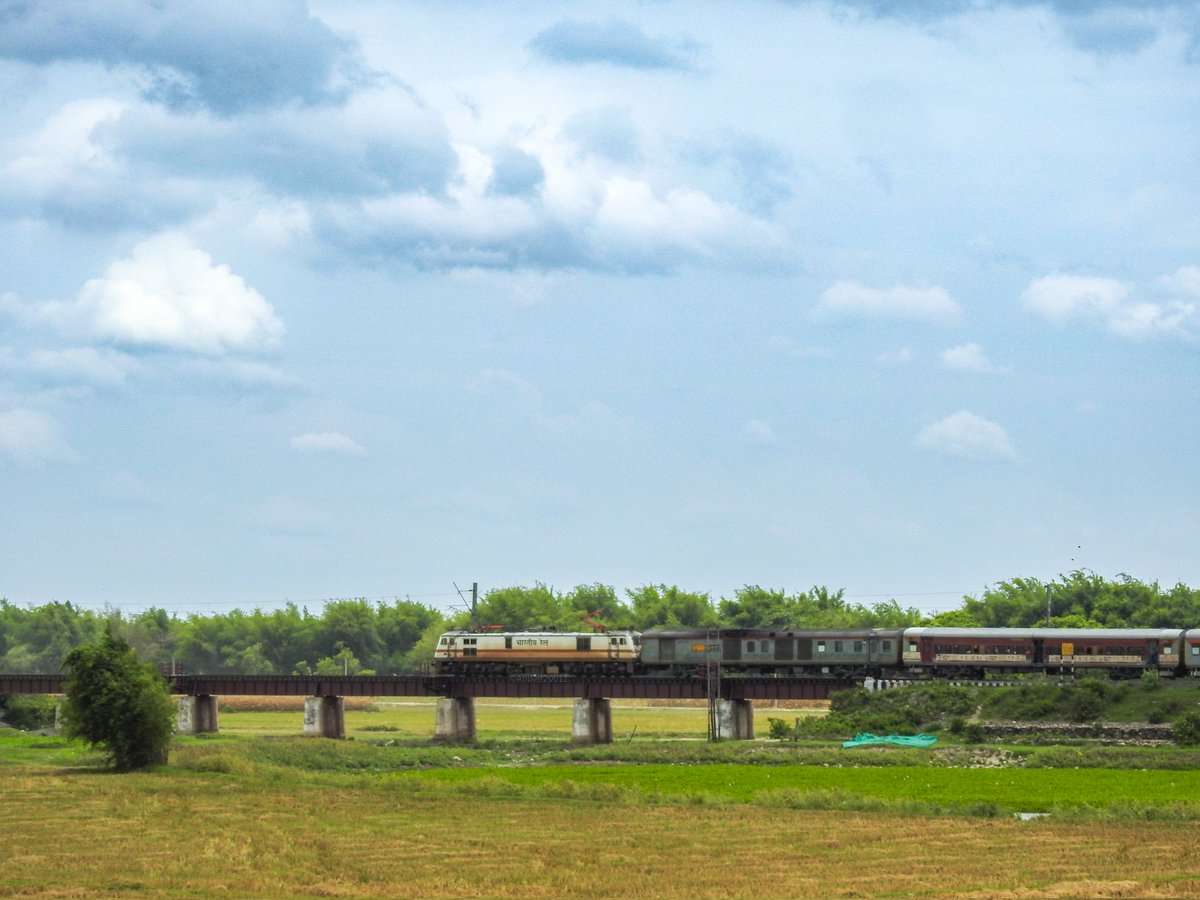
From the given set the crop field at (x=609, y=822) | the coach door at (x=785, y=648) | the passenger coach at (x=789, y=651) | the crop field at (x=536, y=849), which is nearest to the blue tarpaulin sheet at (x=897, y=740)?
the crop field at (x=609, y=822)

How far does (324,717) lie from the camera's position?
371ft

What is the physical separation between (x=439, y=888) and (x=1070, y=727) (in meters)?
59.6

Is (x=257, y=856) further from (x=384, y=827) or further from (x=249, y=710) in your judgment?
(x=249, y=710)

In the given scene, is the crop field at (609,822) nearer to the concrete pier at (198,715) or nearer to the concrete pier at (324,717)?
the concrete pier at (324,717)

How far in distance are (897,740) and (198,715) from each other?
52716mm

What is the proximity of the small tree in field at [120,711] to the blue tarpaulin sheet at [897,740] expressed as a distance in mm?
39077

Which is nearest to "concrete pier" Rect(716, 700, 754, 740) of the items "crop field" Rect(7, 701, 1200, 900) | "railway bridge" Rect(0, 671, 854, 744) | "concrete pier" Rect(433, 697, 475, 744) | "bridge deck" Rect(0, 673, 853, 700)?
"railway bridge" Rect(0, 671, 854, 744)

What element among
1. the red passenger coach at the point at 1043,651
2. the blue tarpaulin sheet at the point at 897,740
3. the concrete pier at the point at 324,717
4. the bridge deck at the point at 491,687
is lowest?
the blue tarpaulin sheet at the point at 897,740

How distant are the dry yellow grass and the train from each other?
45.3m

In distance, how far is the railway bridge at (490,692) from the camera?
107 metres

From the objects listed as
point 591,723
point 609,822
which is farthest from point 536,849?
point 591,723

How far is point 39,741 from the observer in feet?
333

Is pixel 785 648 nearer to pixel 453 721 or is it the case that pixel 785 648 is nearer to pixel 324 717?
pixel 453 721

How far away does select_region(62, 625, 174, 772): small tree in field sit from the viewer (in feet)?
258
